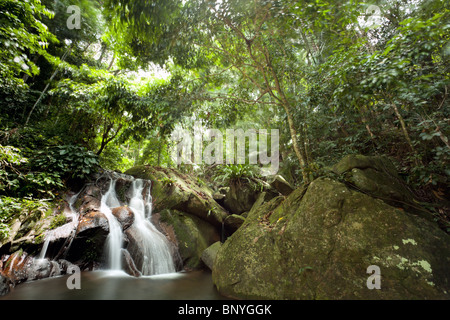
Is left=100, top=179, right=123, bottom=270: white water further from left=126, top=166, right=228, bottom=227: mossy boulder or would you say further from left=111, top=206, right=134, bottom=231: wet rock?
left=126, top=166, right=228, bottom=227: mossy boulder

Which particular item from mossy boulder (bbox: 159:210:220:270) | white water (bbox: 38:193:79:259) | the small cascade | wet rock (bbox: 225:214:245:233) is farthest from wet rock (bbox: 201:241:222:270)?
the small cascade

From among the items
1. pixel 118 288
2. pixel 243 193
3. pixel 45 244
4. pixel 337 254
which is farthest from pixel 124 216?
pixel 337 254

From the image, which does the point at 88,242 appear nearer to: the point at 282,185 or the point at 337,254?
the point at 337,254

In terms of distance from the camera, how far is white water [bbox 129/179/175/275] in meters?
4.65

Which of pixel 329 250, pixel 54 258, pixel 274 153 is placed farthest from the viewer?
pixel 274 153

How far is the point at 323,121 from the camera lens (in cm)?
637

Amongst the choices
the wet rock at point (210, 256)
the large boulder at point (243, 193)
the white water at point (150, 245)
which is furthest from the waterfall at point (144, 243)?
the large boulder at point (243, 193)

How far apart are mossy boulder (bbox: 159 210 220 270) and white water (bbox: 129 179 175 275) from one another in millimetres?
369

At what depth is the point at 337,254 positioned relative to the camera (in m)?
2.65

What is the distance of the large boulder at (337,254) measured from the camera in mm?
2302

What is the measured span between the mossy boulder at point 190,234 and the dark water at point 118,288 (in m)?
0.83
